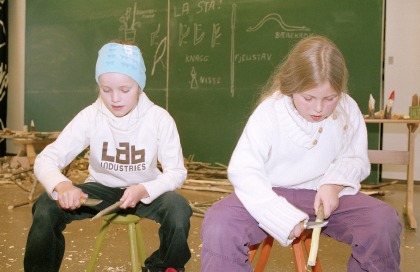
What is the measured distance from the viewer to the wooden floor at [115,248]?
1705 millimetres

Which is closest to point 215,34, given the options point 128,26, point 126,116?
point 128,26

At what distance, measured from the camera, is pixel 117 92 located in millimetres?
1378

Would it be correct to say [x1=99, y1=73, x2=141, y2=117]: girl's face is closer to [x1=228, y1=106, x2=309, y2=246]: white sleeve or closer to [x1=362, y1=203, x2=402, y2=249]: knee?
[x1=228, y1=106, x2=309, y2=246]: white sleeve

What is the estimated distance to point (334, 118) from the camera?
1296 mm

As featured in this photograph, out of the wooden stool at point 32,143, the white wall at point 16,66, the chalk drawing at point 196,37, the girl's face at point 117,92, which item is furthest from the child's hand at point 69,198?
the white wall at point 16,66

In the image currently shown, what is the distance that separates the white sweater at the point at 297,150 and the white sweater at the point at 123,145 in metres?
0.37

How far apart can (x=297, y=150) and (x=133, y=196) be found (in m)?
0.60

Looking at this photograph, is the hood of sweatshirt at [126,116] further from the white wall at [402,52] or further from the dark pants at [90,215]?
the white wall at [402,52]

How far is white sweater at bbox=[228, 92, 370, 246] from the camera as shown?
1.16 metres

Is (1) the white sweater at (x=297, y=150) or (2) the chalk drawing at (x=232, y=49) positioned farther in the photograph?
(2) the chalk drawing at (x=232, y=49)

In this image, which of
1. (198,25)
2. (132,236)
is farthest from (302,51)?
(198,25)

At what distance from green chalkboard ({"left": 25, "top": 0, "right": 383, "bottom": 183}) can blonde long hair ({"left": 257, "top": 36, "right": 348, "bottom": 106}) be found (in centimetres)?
286

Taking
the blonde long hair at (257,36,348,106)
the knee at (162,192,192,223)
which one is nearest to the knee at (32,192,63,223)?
the knee at (162,192,192,223)

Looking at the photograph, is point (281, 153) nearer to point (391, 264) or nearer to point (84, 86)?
point (391, 264)
